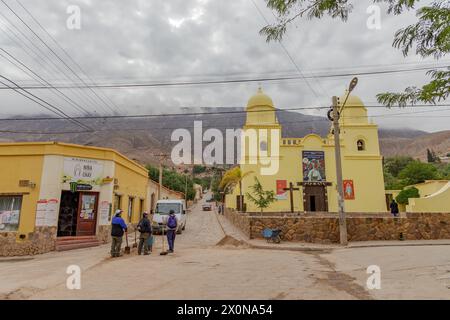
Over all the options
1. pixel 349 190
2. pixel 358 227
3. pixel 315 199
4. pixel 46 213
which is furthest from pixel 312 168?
pixel 46 213

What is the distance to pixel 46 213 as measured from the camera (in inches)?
492

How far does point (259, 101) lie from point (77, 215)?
28.1 metres

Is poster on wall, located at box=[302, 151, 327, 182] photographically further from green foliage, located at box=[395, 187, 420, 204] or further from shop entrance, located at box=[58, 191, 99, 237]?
shop entrance, located at box=[58, 191, 99, 237]

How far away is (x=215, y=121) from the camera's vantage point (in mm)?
170875

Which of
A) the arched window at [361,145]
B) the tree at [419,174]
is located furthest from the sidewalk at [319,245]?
the tree at [419,174]

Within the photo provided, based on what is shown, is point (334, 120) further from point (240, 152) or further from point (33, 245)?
point (240, 152)

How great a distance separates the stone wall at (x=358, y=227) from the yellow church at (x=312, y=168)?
652 inches

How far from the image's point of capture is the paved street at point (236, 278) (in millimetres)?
5215

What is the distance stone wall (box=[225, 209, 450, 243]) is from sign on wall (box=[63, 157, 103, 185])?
8441 mm

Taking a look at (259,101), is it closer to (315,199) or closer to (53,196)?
(315,199)

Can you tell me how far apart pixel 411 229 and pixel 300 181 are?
58.7 feet

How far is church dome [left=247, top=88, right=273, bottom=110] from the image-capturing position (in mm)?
36375

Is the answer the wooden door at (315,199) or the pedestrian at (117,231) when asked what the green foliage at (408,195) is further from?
the pedestrian at (117,231)

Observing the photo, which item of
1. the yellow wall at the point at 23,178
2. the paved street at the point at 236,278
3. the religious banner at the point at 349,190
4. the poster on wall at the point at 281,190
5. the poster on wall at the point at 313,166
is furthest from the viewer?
the poster on wall at the point at 313,166
